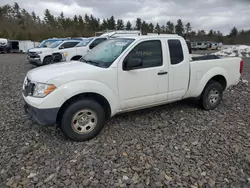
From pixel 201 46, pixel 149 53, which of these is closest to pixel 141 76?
pixel 149 53

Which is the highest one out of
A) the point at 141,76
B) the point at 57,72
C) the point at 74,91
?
the point at 57,72

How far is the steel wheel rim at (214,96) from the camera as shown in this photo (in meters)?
4.79

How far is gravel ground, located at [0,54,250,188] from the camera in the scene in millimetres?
2584

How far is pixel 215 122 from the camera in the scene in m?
4.20

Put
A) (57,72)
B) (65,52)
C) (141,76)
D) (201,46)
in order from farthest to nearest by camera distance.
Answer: (201,46) < (65,52) < (141,76) < (57,72)

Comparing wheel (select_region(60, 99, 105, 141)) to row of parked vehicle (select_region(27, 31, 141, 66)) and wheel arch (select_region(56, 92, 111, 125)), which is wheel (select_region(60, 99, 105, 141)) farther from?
row of parked vehicle (select_region(27, 31, 141, 66))

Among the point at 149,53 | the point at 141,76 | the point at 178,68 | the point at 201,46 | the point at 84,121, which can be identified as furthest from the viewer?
the point at 201,46

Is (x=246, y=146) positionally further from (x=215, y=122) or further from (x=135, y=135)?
(x=135, y=135)

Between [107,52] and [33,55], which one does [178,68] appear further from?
[33,55]

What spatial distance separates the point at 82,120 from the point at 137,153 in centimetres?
102

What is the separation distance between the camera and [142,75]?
371 centimetres

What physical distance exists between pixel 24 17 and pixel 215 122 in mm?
55599

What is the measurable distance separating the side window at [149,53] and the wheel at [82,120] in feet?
3.69

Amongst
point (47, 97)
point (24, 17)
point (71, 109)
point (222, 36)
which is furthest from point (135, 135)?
point (222, 36)
